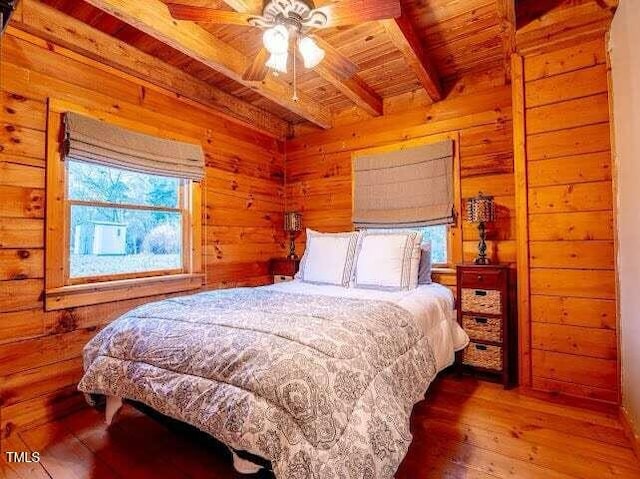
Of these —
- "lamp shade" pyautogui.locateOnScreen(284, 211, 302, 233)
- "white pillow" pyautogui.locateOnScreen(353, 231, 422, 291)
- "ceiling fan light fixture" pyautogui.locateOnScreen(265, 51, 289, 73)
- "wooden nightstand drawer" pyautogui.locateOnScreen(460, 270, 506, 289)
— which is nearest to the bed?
"white pillow" pyautogui.locateOnScreen(353, 231, 422, 291)

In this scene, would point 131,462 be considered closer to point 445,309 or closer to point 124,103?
point 445,309

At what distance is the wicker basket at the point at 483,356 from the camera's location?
7.82 ft

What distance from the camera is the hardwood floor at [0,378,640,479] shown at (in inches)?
59.6

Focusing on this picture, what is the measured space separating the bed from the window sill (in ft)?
2.03

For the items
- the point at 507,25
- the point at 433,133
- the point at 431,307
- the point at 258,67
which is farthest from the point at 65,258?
the point at 507,25

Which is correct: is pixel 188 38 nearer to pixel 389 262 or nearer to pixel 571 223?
pixel 389 262

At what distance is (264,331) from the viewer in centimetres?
136

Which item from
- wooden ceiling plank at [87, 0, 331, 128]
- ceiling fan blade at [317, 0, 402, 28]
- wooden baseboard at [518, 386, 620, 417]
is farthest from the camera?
wooden baseboard at [518, 386, 620, 417]

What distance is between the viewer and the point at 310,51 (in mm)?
1751

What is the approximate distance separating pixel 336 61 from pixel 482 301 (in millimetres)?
1859

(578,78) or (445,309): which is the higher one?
(578,78)

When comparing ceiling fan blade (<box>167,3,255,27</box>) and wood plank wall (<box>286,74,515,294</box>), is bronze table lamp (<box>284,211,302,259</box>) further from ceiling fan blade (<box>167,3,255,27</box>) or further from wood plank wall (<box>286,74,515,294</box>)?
ceiling fan blade (<box>167,3,255,27</box>)

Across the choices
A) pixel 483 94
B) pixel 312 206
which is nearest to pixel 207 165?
pixel 312 206

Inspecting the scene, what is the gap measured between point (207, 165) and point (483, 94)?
2405mm
